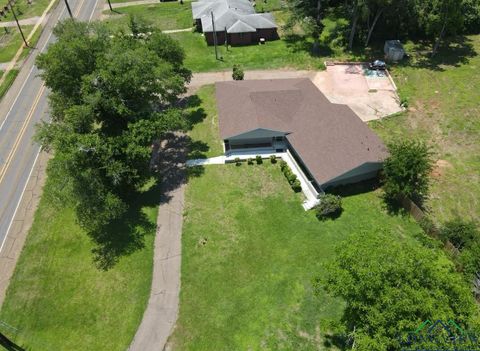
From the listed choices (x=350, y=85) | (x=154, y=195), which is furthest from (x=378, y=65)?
(x=154, y=195)

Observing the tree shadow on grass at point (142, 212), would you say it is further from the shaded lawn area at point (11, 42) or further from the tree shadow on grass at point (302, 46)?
the shaded lawn area at point (11, 42)

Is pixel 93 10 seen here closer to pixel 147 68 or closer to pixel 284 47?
pixel 284 47

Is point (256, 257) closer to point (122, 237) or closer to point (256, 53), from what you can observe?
point (122, 237)

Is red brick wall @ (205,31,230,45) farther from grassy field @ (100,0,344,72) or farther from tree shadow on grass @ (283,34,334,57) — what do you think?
tree shadow on grass @ (283,34,334,57)

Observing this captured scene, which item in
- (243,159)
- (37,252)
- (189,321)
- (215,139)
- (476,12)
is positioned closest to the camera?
(189,321)

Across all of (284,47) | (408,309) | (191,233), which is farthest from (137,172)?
(284,47)

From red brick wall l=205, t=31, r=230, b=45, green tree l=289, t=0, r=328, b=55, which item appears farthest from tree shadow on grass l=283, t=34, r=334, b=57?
red brick wall l=205, t=31, r=230, b=45
